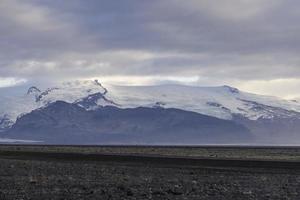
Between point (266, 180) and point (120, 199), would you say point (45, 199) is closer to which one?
point (120, 199)

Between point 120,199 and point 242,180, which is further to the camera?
point 242,180

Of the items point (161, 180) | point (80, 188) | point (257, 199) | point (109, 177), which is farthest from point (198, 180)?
point (257, 199)

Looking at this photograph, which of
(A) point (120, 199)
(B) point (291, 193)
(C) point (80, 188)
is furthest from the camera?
(C) point (80, 188)

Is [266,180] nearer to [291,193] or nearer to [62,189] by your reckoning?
[291,193]

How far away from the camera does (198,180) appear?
37.8 m

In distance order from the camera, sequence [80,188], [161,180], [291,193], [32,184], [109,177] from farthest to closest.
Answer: [109,177], [161,180], [32,184], [80,188], [291,193]

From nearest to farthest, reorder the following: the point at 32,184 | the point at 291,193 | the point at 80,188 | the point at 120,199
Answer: the point at 120,199, the point at 291,193, the point at 80,188, the point at 32,184

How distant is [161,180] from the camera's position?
37656 mm

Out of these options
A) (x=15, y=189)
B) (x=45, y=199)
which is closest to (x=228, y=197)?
(x=45, y=199)

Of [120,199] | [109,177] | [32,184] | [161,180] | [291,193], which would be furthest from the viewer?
[109,177]

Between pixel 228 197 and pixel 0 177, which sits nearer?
pixel 228 197

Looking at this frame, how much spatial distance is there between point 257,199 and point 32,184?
12.2 m

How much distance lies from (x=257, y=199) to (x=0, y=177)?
18.2 meters

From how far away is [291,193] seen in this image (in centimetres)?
2984
